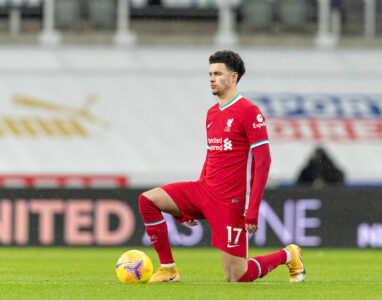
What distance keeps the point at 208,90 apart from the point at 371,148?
14.1ft

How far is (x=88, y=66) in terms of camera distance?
2416 cm

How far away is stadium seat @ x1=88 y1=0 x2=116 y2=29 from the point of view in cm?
2505

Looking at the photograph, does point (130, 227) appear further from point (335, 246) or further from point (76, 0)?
point (76, 0)

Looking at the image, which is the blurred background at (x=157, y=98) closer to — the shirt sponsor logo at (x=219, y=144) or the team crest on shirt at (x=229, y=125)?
the shirt sponsor logo at (x=219, y=144)

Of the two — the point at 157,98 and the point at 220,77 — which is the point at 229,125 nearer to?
the point at 220,77

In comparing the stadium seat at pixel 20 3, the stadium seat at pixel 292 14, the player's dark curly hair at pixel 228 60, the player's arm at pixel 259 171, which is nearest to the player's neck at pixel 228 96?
the player's dark curly hair at pixel 228 60

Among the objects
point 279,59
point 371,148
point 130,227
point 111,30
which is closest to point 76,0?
point 111,30

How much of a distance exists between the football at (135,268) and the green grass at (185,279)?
12cm

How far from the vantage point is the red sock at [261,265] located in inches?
338

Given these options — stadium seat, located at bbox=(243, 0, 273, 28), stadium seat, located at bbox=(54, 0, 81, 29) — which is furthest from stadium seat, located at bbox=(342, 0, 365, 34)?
stadium seat, located at bbox=(54, 0, 81, 29)

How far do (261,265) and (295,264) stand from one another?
1.37ft

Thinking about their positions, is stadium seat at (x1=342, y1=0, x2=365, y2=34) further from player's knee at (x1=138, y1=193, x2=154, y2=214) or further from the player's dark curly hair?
player's knee at (x1=138, y1=193, x2=154, y2=214)

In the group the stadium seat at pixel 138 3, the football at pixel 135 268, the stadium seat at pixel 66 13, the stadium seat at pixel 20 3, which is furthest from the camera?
the stadium seat at pixel 138 3

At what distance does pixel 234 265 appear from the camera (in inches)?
336
